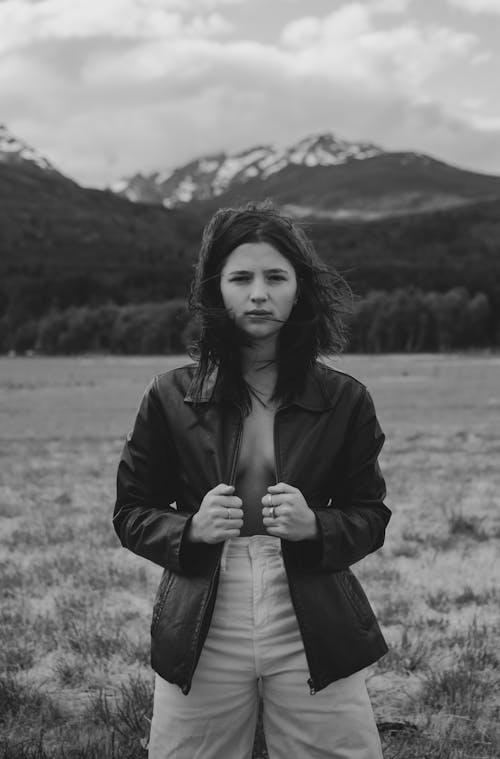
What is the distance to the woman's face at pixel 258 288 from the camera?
279 centimetres

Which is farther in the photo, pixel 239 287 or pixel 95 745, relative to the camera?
pixel 95 745

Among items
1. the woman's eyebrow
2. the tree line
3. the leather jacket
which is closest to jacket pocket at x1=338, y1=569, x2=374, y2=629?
the leather jacket

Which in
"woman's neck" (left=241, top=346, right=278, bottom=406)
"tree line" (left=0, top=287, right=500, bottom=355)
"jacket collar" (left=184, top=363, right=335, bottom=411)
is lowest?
"tree line" (left=0, top=287, right=500, bottom=355)

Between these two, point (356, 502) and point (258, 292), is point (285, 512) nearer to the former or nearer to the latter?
point (356, 502)

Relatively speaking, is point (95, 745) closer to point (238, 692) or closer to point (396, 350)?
point (238, 692)

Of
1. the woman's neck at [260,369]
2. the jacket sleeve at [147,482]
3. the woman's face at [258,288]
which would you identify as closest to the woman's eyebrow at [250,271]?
the woman's face at [258,288]

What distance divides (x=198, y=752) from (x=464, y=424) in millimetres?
19224

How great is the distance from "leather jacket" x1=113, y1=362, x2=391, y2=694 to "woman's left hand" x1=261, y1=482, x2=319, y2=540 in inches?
3.9

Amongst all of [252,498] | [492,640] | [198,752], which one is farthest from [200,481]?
[492,640]

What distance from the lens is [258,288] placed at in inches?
109

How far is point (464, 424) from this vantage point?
69.0 feet

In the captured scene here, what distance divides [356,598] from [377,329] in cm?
10804

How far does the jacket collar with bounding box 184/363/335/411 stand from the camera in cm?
271

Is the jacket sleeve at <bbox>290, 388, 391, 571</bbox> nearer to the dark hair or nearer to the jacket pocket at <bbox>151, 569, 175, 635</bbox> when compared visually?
the dark hair
